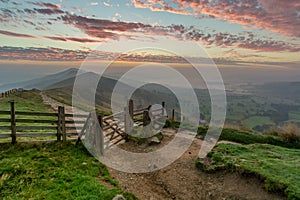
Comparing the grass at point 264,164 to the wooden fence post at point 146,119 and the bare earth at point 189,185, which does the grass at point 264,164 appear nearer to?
the bare earth at point 189,185

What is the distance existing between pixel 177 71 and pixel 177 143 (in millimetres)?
5412

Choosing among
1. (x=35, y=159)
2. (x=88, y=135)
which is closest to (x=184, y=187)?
(x=88, y=135)

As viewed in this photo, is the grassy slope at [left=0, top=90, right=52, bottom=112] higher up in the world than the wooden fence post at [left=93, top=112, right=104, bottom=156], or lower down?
lower down

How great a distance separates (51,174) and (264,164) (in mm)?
8554

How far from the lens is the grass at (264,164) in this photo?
6688mm

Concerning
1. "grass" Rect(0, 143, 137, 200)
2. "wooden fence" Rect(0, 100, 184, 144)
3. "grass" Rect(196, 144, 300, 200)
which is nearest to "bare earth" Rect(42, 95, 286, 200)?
"grass" Rect(196, 144, 300, 200)

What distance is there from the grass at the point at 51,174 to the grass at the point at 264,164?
4480mm

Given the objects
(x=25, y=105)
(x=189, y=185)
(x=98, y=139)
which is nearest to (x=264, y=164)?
(x=189, y=185)

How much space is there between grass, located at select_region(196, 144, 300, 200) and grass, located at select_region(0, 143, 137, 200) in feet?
14.7

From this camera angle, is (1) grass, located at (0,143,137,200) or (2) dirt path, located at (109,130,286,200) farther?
(2) dirt path, located at (109,130,286,200)

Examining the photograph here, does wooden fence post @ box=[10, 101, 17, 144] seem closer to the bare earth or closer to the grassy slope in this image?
the bare earth

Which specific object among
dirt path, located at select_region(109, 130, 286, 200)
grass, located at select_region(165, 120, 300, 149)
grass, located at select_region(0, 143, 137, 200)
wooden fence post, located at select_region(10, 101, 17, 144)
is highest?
wooden fence post, located at select_region(10, 101, 17, 144)

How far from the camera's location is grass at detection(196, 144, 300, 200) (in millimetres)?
6688

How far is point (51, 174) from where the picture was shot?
7.11 meters
